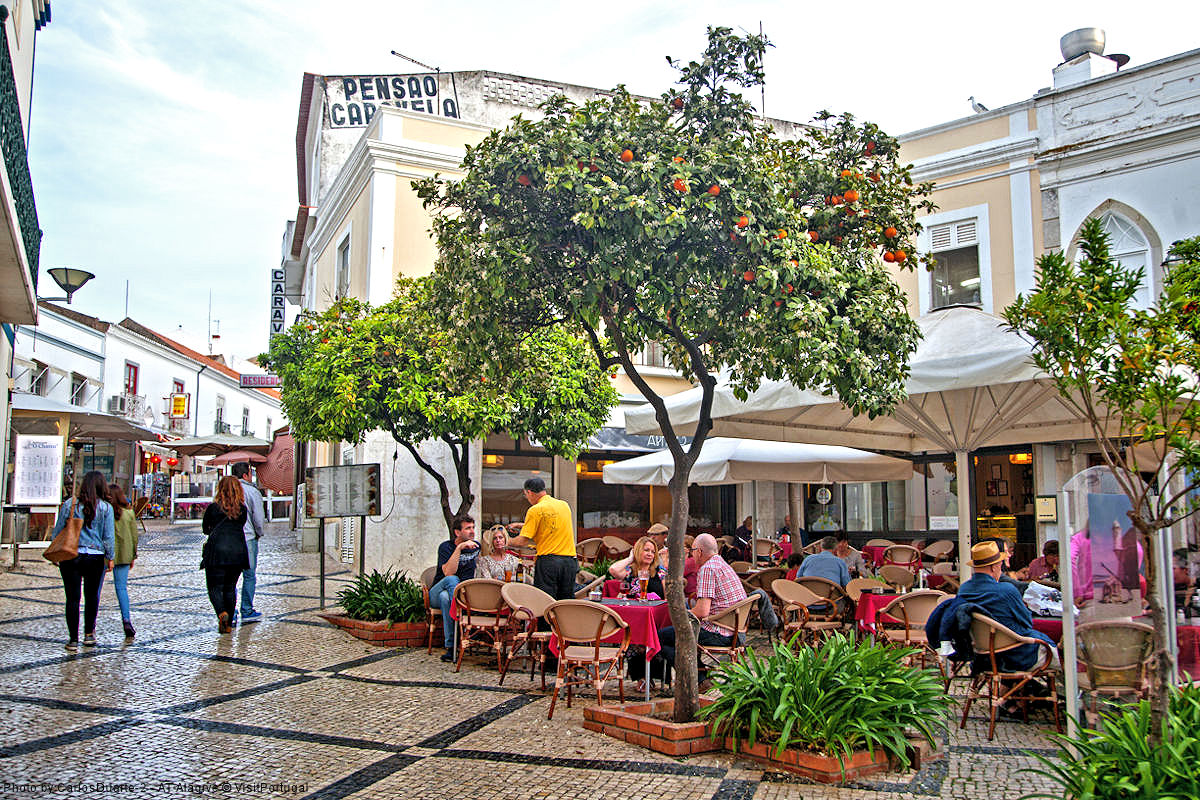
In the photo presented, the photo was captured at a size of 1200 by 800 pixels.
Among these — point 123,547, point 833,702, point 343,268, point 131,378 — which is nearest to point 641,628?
point 833,702

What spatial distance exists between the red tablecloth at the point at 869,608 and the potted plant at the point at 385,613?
4.26 metres

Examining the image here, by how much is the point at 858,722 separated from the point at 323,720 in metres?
3.57

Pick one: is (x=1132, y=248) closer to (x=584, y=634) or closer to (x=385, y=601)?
(x=584, y=634)

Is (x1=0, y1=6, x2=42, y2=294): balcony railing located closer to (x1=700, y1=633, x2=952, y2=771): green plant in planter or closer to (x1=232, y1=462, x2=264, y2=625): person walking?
(x1=232, y1=462, x2=264, y2=625): person walking

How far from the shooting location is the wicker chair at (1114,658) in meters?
5.28

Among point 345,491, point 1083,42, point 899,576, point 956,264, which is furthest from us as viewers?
point 956,264

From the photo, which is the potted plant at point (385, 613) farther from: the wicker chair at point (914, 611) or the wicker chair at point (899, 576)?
the wicker chair at point (899, 576)

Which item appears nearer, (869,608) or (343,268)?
(869,608)

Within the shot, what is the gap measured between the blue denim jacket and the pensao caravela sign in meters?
14.4

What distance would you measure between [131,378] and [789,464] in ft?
100

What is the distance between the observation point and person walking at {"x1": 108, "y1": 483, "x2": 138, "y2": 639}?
9484 millimetres

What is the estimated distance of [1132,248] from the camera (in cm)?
1384

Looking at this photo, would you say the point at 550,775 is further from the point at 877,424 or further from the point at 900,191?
the point at 877,424

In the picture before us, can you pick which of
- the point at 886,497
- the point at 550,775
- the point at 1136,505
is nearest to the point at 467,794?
the point at 550,775
